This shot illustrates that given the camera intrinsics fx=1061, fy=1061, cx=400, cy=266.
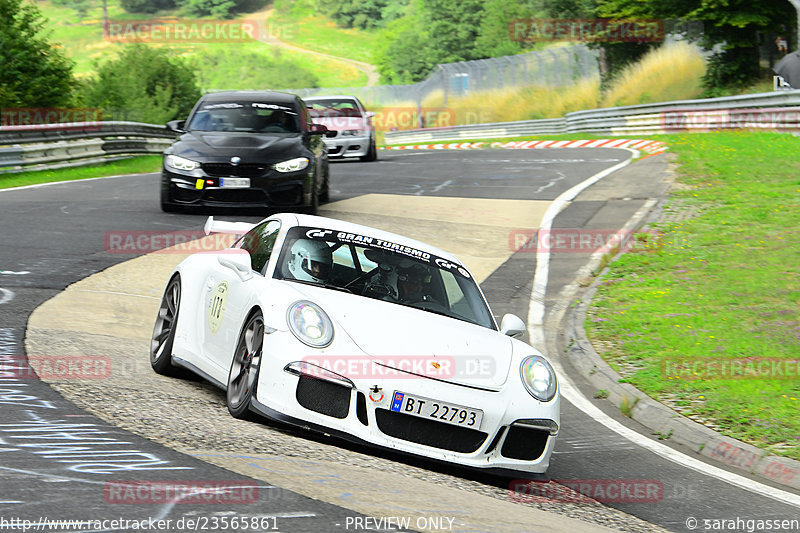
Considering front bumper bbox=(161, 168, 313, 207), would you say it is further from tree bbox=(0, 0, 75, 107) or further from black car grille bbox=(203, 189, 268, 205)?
tree bbox=(0, 0, 75, 107)

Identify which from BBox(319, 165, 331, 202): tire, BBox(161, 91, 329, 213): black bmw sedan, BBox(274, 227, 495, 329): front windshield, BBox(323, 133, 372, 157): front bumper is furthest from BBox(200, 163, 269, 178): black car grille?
BBox(323, 133, 372, 157): front bumper

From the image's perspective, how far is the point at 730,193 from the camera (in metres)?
18.0

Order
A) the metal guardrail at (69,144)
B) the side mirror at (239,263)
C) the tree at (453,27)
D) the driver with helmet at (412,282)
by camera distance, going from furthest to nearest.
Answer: the tree at (453,27)
the metal guardrail at (69,144)
the driver with helmet at (412,282)
the side mirror at (239,263)

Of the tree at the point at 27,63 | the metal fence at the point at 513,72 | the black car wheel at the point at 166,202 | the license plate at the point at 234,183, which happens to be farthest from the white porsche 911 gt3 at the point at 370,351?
the metal fence at the point at 513,72

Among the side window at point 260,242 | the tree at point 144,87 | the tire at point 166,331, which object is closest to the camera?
the side window at point 260,242

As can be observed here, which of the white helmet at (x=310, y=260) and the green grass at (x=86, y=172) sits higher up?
the white helmet at (x=310, y=260)

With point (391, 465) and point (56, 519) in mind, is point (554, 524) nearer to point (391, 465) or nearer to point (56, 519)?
point (391, 465)

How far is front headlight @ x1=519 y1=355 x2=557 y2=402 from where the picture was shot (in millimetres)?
6254

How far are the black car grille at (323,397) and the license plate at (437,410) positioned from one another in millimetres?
275

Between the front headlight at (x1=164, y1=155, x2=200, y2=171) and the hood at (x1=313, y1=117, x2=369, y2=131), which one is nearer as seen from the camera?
the front headlight at (x1=164, y1=155, x2=200, y2=171)

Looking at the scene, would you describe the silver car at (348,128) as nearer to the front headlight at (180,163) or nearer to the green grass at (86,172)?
the green grass at (86,172)

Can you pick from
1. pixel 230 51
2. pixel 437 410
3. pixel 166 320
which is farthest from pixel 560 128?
pixel 230 51

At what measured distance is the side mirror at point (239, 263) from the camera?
22.6 ft

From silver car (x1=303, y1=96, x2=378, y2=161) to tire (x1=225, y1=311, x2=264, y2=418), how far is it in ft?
71.0
